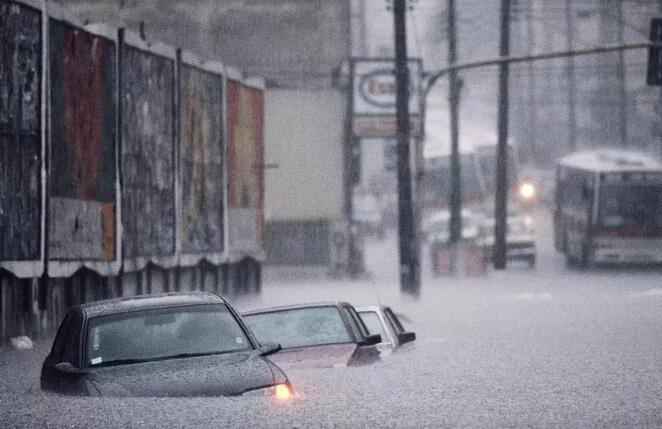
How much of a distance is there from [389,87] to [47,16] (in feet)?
97.5

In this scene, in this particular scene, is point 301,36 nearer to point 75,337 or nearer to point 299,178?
point 299,178

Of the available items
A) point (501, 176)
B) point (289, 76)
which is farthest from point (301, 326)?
point (289, 76)

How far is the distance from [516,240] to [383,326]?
40698 millimetres

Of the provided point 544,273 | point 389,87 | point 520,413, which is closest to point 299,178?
point 389,87

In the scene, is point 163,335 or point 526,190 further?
point 526,190

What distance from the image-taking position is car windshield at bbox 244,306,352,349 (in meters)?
16.1

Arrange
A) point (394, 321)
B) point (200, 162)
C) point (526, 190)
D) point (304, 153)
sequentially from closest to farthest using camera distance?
point (394, 321), point (200, 162), point (526, 190), point (304, 153)

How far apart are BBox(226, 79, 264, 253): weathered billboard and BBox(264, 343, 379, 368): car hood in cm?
2456

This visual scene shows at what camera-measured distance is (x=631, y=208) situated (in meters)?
51.7

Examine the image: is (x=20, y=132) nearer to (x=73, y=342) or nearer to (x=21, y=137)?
(x=21, y=137)

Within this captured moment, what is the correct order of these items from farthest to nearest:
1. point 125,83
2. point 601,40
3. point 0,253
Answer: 1. point 601,40
2. point 125,83
3. point 0,253

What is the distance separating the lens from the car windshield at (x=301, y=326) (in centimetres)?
1606

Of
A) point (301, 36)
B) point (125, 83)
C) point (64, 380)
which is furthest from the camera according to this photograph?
point (301, 36)

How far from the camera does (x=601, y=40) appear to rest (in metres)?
108
